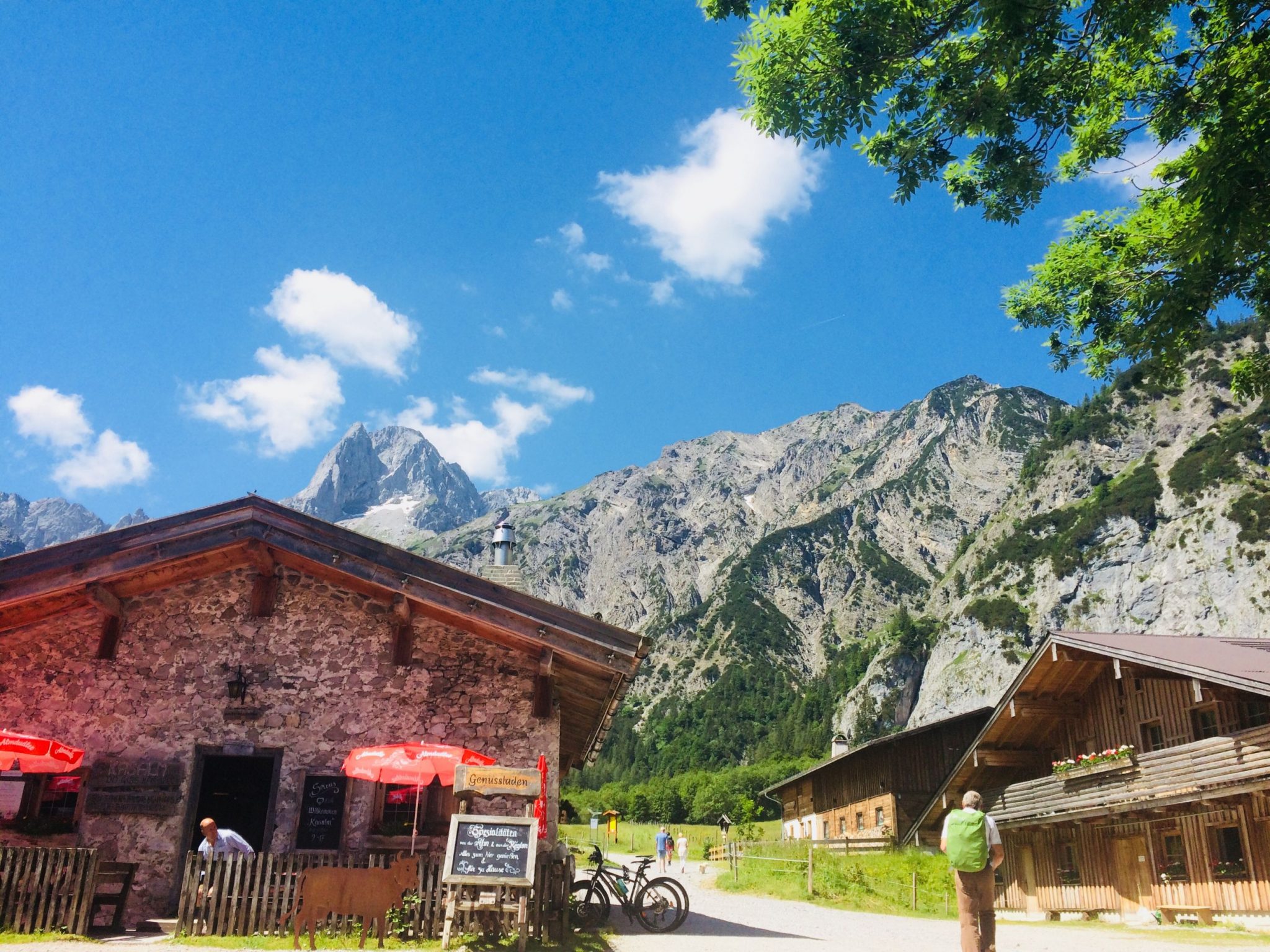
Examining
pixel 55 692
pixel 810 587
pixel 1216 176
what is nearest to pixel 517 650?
pixel 55 692

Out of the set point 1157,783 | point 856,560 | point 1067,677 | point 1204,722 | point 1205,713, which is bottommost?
point 1157,783

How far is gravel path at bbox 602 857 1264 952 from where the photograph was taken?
1102 cm

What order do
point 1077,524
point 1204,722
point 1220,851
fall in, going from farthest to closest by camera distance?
point 1077,524, point 1204,722, point 1220,851

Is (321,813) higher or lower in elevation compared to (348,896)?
higher

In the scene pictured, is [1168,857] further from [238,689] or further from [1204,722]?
[238,689]

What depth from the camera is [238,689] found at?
1181 centimetres

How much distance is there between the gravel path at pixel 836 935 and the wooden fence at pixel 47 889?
6.12 metres

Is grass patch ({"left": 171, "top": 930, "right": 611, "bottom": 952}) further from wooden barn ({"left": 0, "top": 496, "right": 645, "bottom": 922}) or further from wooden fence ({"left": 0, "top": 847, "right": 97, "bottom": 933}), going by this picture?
wooden barn ({"left": 0, "top": 496, "right": 645, "bottom": 922})

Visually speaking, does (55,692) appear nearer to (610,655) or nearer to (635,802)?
(610,655)

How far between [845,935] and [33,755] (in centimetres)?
1179

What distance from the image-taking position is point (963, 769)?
23078 mm

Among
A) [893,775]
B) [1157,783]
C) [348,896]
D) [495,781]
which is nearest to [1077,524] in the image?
[893,775]

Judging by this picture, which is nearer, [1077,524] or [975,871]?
[975,871]

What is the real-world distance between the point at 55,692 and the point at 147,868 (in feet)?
9.19
